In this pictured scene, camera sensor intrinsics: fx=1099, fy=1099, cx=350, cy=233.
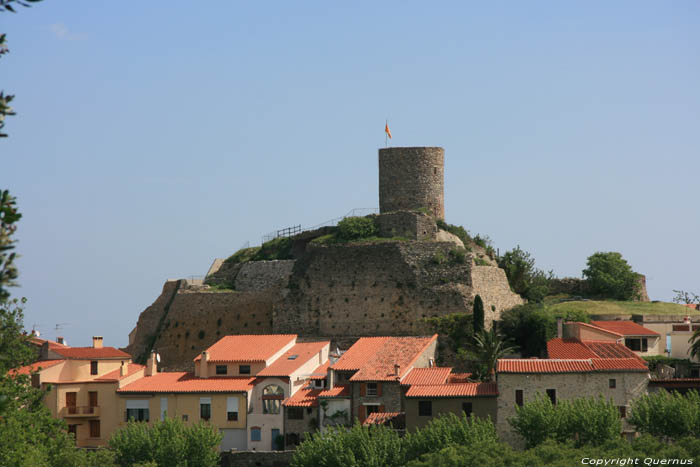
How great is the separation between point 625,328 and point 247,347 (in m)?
21.9

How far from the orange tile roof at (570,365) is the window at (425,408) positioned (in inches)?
142

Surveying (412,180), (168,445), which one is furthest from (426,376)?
(412,180)

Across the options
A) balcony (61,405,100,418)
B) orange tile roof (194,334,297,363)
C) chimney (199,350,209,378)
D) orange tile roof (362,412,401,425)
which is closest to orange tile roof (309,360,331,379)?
orange tile roof (194,334,297,363)

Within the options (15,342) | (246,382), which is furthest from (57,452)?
(246,382)

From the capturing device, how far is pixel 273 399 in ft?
194

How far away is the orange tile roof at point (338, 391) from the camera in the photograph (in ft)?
185

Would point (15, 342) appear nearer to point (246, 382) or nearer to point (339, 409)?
point (246, 382)

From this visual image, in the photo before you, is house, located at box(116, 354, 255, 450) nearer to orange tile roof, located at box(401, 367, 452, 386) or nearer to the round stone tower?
orange tile roof, located at box(401, 367, 452, 386)

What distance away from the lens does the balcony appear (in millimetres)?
60469

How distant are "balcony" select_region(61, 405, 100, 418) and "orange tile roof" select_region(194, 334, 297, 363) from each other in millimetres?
6298

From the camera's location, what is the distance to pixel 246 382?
60.6 meters

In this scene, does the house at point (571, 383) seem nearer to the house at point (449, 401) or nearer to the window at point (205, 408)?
the house at point (449, 401)

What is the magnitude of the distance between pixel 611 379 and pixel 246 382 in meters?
20.1

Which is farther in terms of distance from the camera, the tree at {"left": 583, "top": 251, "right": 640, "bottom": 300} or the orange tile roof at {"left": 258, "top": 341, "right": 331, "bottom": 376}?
the tree at {"left": 583, "top": 251, "right": 640, "bottom": 300}
